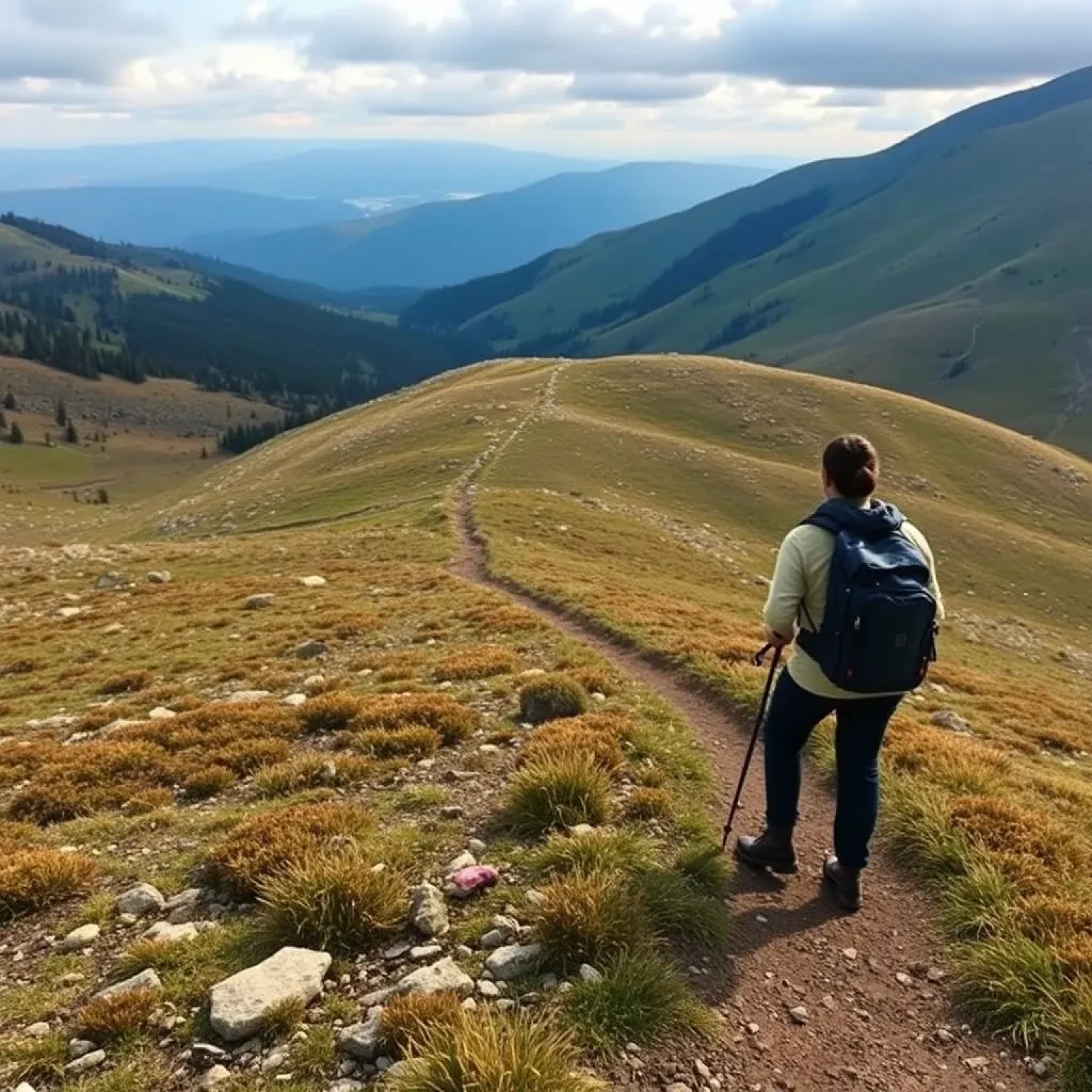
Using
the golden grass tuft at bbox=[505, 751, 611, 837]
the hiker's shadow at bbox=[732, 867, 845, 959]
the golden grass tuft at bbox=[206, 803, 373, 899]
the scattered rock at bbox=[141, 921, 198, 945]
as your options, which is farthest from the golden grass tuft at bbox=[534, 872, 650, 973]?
the scattered rock at bbox=[141, 921, 198, 945]

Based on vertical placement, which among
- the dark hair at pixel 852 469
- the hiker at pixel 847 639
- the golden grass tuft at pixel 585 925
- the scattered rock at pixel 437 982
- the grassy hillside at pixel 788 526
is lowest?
the grassy hillside at pixel 788 526

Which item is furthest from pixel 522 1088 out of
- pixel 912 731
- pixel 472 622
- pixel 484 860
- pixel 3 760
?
pixel 472 622

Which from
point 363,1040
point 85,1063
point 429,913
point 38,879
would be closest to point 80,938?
point 38,879

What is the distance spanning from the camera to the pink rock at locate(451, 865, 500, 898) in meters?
8.13

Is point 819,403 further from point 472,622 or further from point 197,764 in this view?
point 197,764

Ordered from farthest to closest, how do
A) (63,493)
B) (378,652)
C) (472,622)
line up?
(63,493) → (472,622) → (378,652)

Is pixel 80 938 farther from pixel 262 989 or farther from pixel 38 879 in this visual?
pixel 262 989

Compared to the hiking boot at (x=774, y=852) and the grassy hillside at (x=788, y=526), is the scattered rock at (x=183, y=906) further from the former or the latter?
the grassy hillside at (x=788, y=526)

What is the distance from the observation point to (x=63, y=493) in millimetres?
176250

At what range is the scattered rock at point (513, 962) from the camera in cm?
698

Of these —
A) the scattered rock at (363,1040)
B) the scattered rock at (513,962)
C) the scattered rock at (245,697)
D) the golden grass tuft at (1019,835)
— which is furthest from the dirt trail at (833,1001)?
the scattered rock at (245,697)

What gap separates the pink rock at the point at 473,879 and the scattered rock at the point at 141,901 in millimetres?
2844

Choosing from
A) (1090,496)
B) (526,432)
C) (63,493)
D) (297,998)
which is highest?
(297,998)

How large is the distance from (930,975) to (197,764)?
9.38 m
